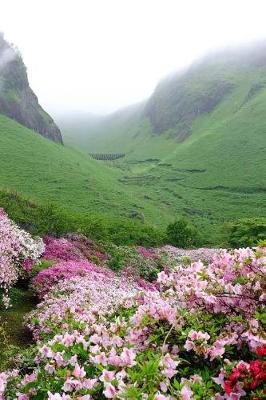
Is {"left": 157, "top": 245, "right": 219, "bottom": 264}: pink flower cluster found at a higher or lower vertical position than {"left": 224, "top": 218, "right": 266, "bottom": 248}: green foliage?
lower

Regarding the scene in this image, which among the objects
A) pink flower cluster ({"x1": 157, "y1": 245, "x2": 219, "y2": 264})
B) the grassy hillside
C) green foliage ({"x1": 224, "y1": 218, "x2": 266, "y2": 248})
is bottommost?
the grassy hillside

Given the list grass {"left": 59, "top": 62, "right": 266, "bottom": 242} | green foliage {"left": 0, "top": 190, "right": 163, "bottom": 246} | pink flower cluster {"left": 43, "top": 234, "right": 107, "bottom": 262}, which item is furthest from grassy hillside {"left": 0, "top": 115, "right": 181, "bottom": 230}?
pink flower cluster {"left": 43, "top": 234, "right": 107, "bottom": 262}

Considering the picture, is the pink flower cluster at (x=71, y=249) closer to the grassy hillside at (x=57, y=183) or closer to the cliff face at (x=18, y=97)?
the grassy hillside at (x=57, y=183)

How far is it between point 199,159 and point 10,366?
145 m

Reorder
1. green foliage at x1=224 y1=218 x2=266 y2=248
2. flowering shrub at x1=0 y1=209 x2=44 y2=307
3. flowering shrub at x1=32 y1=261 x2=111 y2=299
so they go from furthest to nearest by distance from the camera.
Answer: green foliage at x1=224 y1=218 x2=266 y2=248, flowering shrub at x1=32 y1=261 x2=111 y2=299, flowering shrub at x1=0 y1=209 x2=44 y2=307

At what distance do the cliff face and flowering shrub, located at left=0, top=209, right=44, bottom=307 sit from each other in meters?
132

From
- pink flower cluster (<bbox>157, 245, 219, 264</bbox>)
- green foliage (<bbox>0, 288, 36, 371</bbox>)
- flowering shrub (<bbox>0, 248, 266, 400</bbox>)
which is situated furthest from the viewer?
pink flower cluster (<bbox>157, 245, 219, 264</bbox>)

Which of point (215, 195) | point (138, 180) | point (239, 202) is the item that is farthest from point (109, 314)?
point (138, 180)

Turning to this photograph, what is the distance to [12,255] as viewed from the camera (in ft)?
67.1

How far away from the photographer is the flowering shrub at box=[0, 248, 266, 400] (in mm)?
5301

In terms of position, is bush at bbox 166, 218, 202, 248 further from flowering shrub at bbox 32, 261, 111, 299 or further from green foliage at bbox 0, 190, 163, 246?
flowering shrub at bbox 32, 261, 111, 299

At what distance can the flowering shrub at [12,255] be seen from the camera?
1825cm

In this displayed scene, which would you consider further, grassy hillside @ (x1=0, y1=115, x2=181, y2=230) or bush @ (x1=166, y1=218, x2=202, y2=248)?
grassy hillside @ (x1=0, y1=115, x2=181, y2=230)

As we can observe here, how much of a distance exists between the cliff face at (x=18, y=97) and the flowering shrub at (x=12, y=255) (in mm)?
131906
